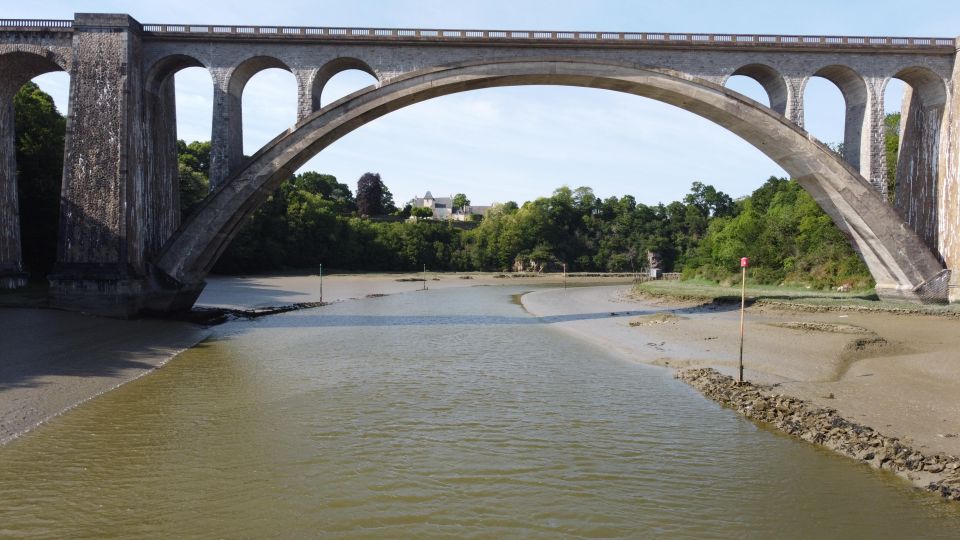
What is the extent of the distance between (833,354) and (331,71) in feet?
65.8

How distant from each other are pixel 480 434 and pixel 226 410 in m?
4.67

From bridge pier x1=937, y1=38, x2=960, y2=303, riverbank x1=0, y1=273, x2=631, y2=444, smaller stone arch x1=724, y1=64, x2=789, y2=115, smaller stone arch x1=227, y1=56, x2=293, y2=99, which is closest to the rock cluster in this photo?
riverbank x1=0, y1=273, x2=631, y2=444

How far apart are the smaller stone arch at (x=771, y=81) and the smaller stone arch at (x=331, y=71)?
1424 cm

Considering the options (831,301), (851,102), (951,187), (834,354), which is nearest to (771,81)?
(851,102)

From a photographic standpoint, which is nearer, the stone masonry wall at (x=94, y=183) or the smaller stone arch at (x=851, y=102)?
the stone masonry wall at (x=94, y=183)

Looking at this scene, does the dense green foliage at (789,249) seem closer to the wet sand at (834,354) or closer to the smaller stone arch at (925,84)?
the smaller stone arch at (925,84)

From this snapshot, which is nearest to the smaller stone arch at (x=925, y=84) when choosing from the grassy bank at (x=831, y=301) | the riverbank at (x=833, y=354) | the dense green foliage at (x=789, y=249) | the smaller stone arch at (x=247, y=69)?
the grassy bank at (x=831, y=301)

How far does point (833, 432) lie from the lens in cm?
848

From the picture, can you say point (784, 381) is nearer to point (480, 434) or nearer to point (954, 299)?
point (480, 434)

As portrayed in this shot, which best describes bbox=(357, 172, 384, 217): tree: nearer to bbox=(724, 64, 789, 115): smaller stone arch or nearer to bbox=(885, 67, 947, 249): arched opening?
bbox=(724, 64, 789, 115): smaller stone arch

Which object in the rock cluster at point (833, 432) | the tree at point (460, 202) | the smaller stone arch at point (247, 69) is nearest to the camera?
the rock cluster at point (833, 432)

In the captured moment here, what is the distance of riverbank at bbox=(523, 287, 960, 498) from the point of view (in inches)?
370

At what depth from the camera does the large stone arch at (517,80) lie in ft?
69.5

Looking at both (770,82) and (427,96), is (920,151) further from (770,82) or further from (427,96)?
(427,96)
